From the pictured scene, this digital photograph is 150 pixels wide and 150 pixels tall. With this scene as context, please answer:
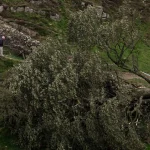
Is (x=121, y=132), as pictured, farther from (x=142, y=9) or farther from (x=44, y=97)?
(x=142, y=9)

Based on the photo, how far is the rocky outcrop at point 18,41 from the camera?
29.4m

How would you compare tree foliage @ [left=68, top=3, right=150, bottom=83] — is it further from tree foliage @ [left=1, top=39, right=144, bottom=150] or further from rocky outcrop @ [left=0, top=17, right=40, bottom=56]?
rocky outcrop @ [left=0, top=17, right=40, bottom=56]

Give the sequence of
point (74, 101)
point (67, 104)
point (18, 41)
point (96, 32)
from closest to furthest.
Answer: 1. point (67, 104)
2. point (74, 101)
3. point (96, 32)
4. point (18, 41)

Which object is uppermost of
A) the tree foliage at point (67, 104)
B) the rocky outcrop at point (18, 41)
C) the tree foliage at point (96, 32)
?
the tree foliage at point (96, 32)

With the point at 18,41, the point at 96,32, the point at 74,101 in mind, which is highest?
the point at 96,32

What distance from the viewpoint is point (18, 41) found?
3025 cm

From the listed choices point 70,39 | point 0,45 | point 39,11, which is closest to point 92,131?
point 70,39

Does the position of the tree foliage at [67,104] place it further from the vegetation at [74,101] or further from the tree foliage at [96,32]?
the tree foliage at [96,32]

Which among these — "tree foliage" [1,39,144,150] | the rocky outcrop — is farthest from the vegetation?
the rocky outcrop

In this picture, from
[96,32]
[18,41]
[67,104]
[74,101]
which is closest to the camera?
[67,104]

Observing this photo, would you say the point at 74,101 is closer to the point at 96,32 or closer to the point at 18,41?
the point at 96,32

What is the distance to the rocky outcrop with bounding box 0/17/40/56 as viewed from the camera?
29.4 m

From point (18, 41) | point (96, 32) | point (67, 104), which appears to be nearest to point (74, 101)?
point (67, 104)

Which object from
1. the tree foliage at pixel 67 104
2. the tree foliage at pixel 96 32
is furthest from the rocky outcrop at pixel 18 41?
the tree foliage at pixel 67 104
